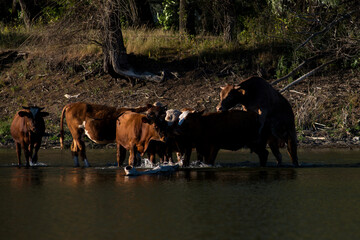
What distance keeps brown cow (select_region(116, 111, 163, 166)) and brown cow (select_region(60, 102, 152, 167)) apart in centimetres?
59

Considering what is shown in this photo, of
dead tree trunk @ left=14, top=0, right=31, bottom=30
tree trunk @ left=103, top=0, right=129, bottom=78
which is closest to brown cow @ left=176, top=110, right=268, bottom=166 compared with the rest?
tree trunk @ left=103, top=0, right=129, bottom=78

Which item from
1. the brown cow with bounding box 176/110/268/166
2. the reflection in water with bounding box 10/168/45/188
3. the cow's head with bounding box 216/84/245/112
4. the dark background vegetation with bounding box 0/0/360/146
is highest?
the dark background vegetation with bounding box 0/0/360/146

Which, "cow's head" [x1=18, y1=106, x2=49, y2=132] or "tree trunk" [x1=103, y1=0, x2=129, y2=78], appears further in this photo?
"tree trunk" [x1=103, y1=0, x2=129, y2=78]

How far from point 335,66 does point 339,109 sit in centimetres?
438

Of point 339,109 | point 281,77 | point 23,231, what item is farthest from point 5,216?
point 281,77

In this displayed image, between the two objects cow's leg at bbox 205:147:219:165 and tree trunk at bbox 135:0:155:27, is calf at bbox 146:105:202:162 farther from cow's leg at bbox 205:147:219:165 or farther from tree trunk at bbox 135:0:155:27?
tree trunk at bbox 135:0:155:27

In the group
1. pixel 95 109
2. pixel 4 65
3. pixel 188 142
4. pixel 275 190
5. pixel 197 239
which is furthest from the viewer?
pixel 4 65

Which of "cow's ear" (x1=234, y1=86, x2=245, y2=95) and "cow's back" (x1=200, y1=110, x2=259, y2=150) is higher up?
"cow's ear" (x1=234, y1=86, x2=245, y2=95)

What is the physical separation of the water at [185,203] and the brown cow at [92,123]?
4.83 feet

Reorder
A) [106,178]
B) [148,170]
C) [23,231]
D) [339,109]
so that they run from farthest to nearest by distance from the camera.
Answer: [339,109] → [148,170] → [106,178] → [23,231]

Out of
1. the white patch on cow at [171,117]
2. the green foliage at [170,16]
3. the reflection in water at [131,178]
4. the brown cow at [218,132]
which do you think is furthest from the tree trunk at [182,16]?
the reflection in water at [131,178]

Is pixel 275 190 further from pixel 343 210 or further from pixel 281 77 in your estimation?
pixel 281 77

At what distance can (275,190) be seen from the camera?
11.0 m

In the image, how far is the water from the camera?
793 cm
